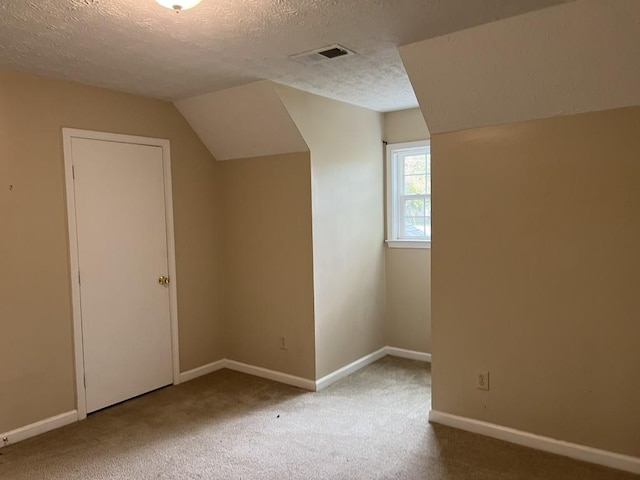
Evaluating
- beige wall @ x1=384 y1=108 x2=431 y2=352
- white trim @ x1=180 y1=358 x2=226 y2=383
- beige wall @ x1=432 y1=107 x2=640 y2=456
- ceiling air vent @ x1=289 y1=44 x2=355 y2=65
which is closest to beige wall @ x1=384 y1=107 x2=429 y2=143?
beige wall @ x1=384 y1=108 x2=431 y2=352

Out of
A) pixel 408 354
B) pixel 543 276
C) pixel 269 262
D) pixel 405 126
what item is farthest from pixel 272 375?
pixel 405 126

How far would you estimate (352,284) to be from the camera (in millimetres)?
4309

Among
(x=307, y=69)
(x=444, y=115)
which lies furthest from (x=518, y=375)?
(x=307, y=69)

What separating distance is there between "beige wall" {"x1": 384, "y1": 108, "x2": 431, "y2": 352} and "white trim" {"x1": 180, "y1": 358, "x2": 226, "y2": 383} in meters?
1.65

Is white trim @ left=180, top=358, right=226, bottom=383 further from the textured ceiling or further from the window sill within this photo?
the textured ceiling

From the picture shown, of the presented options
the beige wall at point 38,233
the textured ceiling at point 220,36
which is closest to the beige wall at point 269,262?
the textured ceiling at point 220,36

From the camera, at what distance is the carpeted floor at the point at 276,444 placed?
268 centimetres

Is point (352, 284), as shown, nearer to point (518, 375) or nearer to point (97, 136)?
point (518, 375)

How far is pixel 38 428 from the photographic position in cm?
320

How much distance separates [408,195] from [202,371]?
8.21 feet

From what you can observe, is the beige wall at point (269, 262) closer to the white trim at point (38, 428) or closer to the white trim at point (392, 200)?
the white trim at point (392, 200)

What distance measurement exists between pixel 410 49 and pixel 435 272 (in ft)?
4.58

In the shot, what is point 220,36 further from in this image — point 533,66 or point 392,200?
point 392,200

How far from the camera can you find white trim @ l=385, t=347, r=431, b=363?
4569mm
